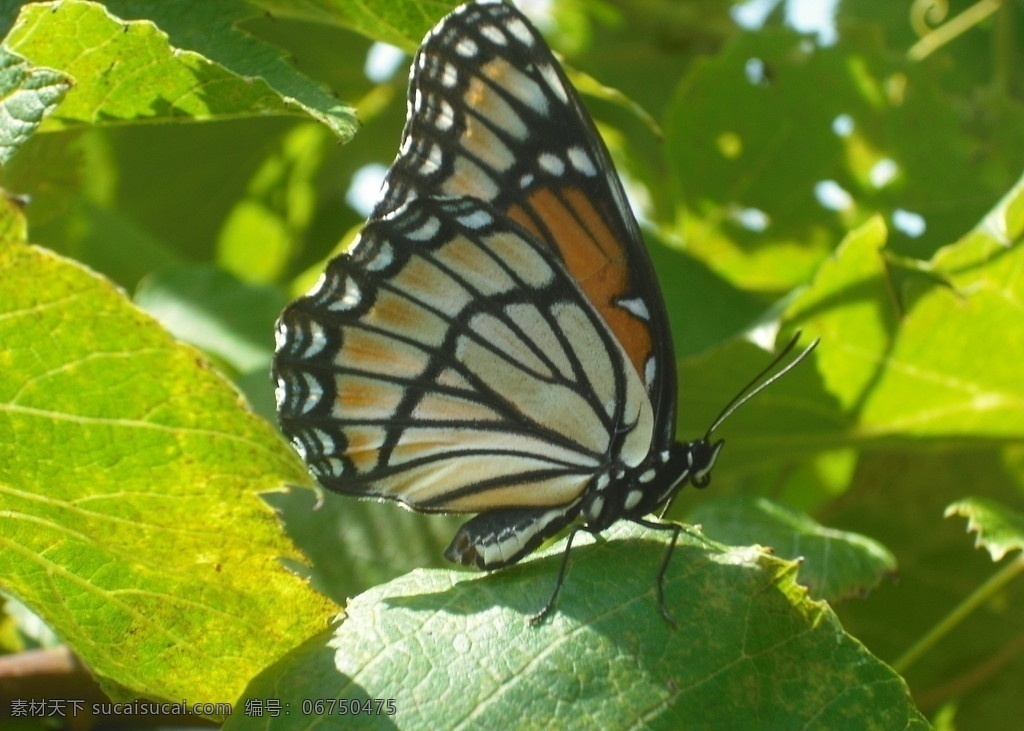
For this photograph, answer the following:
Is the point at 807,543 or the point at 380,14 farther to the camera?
the point at 807,543

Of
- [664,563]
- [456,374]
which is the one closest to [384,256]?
[456,374]

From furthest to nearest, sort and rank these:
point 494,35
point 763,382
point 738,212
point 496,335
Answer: point 738,212
point 763,382
point 496,335
point 494,35

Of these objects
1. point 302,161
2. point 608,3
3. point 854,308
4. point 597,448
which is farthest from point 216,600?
point 608,3

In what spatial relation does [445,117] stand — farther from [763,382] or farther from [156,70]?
[763,382]

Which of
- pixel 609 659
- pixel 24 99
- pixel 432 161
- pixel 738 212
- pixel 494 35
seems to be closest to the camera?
pixel 24 99

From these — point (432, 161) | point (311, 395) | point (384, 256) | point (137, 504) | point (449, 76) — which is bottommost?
point (311, 395)
